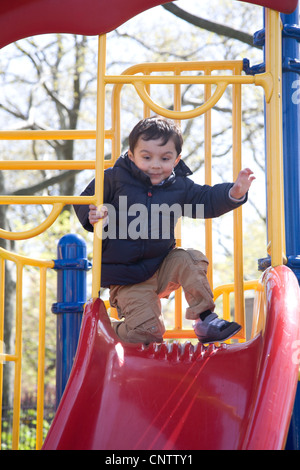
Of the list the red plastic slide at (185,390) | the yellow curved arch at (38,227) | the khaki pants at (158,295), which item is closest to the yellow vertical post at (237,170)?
the khaki pants at (158,295)

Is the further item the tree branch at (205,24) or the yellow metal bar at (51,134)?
the tree branch at (205,24)

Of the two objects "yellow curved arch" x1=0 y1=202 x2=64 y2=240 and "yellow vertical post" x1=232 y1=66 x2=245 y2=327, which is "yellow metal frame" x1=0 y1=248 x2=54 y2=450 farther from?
"yellow vertical post" x1=232 y1=66 x2=245 y2=327

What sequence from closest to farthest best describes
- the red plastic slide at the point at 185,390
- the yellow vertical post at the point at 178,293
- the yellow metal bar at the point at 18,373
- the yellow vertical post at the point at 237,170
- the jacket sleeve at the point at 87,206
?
the red plastic slide at the point at 185,390 → the jacket sleeve at the point at 87,206 → the yellow vertical post at the point at 237,170 → the yellow vertical post at the point at 178,293 → the yellow metal bar at the point at 18,373

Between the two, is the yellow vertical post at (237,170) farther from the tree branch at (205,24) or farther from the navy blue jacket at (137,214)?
the tree branch at (205,24)

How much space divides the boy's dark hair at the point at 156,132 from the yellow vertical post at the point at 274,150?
1.38 feet

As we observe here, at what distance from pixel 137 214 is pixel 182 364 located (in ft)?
2.45

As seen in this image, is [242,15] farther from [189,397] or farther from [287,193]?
[189,397]

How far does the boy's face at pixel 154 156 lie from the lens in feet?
9.36

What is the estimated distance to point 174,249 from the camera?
294 cm

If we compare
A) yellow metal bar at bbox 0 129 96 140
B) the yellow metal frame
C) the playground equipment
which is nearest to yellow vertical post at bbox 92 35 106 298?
the playground equipment

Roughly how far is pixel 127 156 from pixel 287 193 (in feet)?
2.46

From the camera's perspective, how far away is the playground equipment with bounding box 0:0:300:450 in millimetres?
2148

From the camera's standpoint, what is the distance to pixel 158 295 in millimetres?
2955

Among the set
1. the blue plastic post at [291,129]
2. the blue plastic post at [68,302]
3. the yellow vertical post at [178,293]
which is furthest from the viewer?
the blue plastic post at [68,302]
